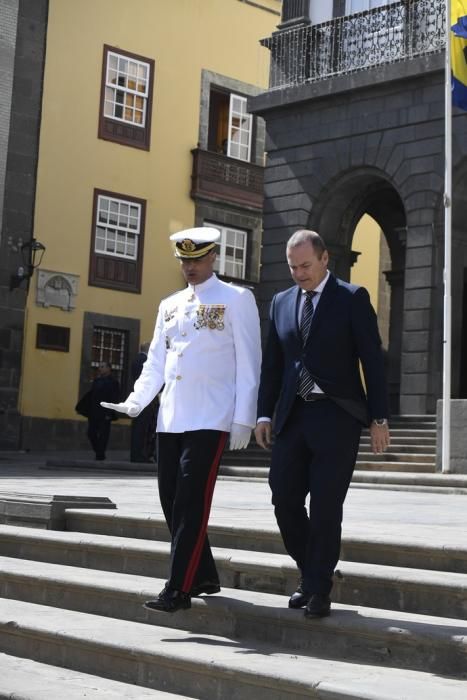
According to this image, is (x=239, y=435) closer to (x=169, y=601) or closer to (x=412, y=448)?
(x=169, y=601)

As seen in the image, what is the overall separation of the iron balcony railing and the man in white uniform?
16.2m

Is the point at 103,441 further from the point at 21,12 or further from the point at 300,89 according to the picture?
the point at 21,12

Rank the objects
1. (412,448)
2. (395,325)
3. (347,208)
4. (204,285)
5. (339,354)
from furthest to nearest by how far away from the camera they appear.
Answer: (395,325), (347,208), (412,448), (204,285), (339,354)

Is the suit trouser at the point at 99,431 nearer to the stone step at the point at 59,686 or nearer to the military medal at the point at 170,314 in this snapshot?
the military medal at the point at 170,314

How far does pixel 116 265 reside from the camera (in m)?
31.1

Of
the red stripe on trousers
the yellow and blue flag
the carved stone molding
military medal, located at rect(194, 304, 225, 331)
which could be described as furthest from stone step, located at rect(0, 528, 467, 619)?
the carved stone molding

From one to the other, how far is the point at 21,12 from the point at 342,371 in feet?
81.5

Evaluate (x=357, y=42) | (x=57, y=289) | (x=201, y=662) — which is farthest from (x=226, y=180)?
(x=201, y=662)

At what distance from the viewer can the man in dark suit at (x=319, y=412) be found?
6059mm

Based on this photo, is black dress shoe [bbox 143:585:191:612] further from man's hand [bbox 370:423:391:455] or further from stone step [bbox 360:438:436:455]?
stone step [bbox 360:438:436:455]

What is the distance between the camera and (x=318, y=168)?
23.9 meters

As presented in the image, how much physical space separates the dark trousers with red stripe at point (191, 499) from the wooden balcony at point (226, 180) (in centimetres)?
2619

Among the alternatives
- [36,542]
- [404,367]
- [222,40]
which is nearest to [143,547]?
[36,542]

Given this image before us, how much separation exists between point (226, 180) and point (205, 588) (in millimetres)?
26900
